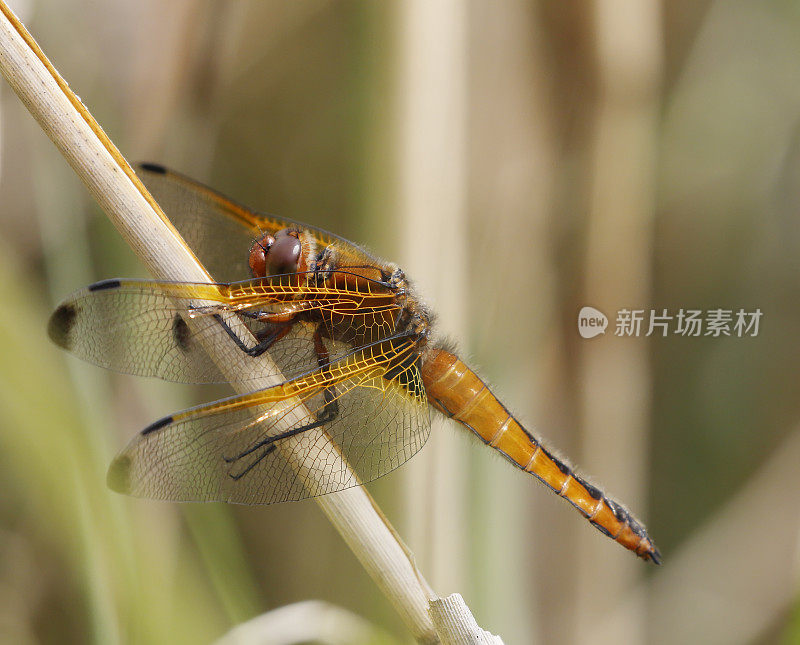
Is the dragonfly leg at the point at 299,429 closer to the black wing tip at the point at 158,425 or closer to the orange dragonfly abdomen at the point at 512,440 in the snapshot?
the black wing tip at the point at 158,425

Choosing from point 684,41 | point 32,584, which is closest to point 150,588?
point 32,584

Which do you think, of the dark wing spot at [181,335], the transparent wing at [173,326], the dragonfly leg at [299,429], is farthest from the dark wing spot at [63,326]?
the dragonfly leg at [299,429]

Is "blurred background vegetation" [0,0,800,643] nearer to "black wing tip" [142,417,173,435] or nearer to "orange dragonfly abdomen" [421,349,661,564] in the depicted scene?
"orange dragonfly abdomen" [421,349,661,564]

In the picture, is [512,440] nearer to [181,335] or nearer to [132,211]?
[181,335]

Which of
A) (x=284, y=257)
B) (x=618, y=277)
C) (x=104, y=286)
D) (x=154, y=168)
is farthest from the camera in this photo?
(x=618, y=277)

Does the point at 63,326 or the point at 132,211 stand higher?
the point at 132,211

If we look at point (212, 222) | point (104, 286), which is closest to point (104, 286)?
point (104, 286)

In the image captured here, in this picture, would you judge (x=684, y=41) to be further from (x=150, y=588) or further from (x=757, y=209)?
(x=150, y=588)
